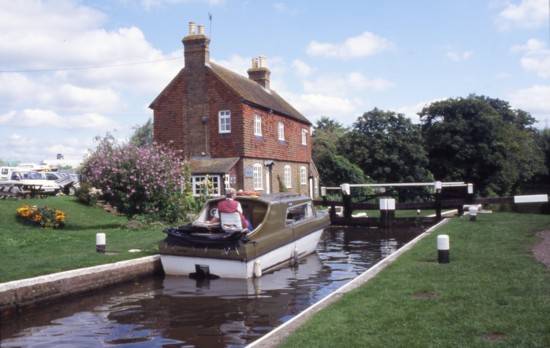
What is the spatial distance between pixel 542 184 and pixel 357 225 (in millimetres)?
46742

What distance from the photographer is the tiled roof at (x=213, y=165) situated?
28.5 metres

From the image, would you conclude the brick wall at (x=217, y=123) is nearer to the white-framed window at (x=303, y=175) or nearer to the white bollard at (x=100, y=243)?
the white-framed window at (x=303, y=175)

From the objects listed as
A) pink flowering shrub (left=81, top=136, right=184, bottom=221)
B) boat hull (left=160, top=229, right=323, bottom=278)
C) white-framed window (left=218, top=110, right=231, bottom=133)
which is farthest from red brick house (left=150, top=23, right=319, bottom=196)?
boat hull (left=160, top=229, right=323, bottom=278)

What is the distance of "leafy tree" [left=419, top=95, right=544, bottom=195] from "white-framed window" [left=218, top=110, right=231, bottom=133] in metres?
27.8

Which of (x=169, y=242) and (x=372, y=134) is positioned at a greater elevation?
(x=372, y=134)

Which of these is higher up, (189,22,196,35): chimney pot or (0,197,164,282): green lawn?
(189,22,196,35): chimney pot

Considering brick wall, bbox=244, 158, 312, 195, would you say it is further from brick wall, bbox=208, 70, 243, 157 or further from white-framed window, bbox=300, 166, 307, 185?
brick wall, bbox=208, 70, 243, 157

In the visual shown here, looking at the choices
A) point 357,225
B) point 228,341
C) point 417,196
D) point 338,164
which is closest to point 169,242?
point 228,341

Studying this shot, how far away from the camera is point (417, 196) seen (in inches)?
1678

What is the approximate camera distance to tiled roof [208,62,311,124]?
3036 centimetres

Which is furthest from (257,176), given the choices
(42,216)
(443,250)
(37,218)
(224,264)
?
(443,250)

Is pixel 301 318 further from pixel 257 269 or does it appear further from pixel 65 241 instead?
A: pixel 65 241

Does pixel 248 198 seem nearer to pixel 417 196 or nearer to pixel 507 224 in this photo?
pixel 507 224

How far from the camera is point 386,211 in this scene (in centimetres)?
2595
